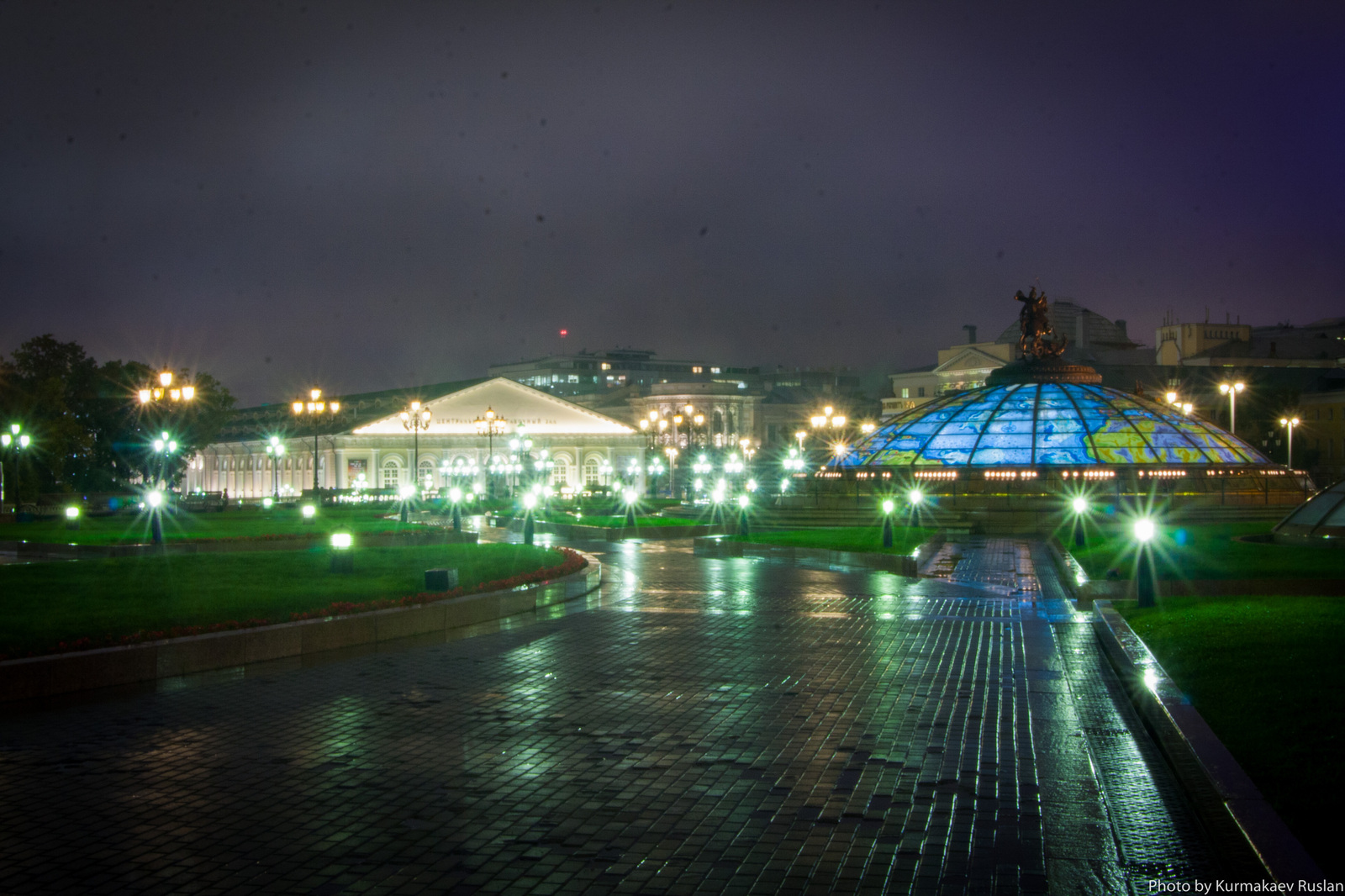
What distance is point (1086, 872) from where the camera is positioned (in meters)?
5.16

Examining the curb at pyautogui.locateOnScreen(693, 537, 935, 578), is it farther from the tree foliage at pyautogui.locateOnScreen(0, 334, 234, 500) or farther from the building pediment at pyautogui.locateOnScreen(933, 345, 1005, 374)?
the building pediment at pyautogui.locateOnScreen(933, 345, 1005, 374)

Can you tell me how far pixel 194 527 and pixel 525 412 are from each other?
5609 centimetres

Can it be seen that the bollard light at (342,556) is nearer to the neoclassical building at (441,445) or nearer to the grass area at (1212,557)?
the grass area at (1212,557)

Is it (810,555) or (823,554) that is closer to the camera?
(823,554)

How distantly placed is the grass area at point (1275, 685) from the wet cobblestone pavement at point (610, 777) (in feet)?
1.78

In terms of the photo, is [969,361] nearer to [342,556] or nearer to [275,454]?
[275,454]

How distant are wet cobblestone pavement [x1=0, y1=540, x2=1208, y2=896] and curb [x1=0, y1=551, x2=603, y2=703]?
1.53 feet

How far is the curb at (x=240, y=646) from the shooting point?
911 cm

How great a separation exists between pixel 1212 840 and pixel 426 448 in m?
83.3

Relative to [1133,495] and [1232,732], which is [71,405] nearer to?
[1133,495]

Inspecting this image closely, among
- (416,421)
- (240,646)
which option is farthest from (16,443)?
(240,646)

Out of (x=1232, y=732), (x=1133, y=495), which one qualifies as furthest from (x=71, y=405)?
(x=1232, y=732)

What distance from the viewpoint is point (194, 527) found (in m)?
32.6

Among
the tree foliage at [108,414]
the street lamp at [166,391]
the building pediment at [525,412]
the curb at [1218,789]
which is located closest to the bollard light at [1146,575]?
the curb at [1218,789]
